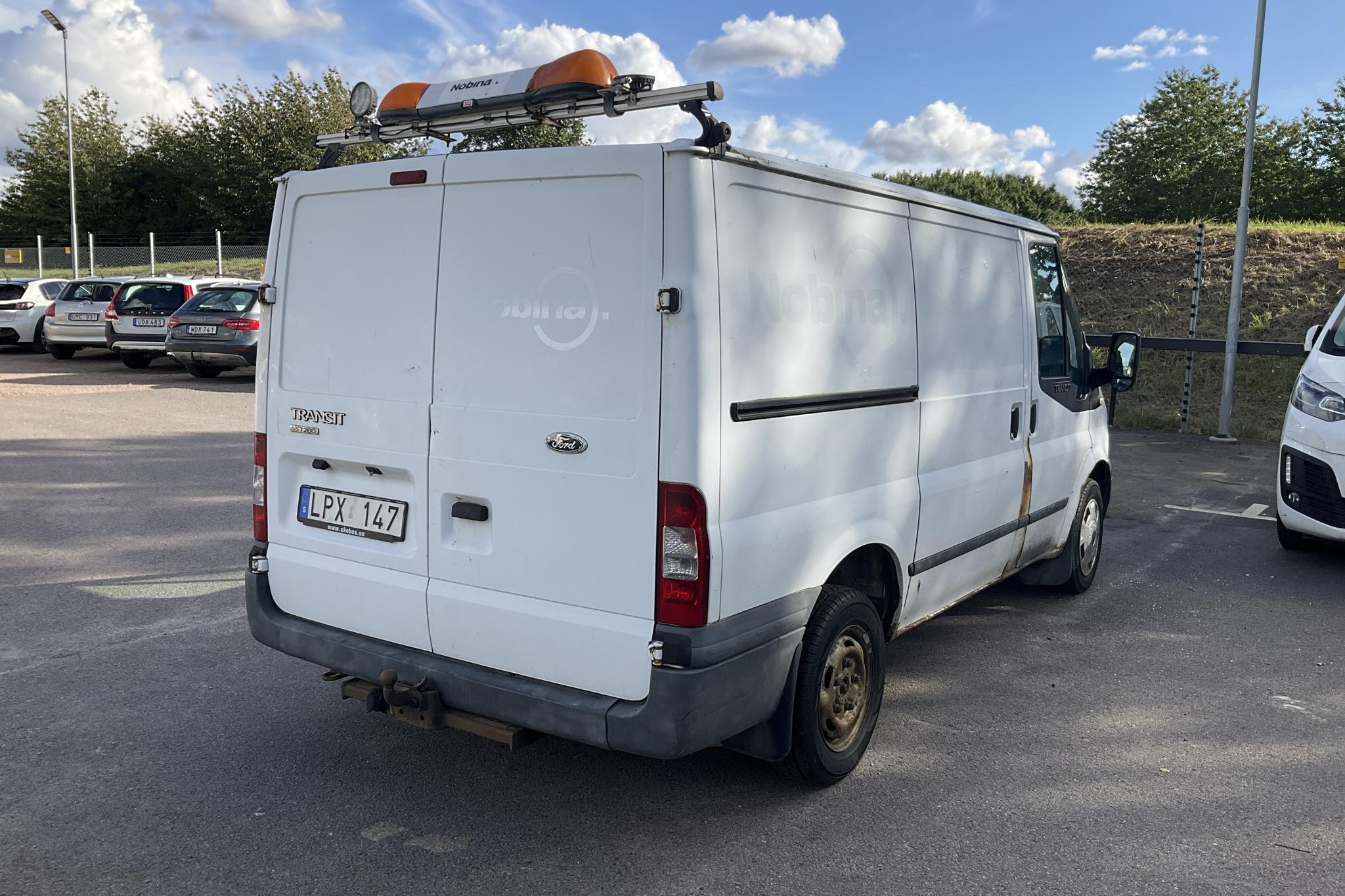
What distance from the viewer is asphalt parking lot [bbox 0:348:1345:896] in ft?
10.3

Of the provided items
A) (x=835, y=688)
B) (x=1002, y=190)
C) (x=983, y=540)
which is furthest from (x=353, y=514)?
(x=1002, y=190)

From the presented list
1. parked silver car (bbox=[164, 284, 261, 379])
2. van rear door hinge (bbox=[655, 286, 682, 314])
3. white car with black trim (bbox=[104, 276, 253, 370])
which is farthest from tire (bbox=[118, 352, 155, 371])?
van rear door hinge (bbox=[655, 286, 682, 314])

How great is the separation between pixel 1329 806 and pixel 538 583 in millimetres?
2837

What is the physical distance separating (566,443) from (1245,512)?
767 cm

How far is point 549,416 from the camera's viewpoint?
3.17 metres

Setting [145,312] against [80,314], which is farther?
[80,314]

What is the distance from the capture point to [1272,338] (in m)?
15.6

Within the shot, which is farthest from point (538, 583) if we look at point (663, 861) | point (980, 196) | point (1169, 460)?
point (980, 196)

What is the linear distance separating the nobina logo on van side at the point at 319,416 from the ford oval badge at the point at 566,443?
0.90 metres

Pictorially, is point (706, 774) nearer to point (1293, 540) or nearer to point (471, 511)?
point (471, 511)

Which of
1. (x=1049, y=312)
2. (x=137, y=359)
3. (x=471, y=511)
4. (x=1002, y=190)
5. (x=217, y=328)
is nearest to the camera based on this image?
(x=471, y=511)

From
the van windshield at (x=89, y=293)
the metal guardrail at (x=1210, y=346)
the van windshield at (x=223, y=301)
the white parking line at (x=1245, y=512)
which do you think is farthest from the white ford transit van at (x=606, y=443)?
the van windshield at (x=89, y=293)

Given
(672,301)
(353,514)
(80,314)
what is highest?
(80,314)

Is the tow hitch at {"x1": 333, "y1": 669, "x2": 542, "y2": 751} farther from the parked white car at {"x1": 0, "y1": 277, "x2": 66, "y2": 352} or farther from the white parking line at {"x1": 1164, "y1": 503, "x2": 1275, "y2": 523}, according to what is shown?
the parked white car at {"x1": 0, "y1": 277, "x2": 66, "y2": 352}
